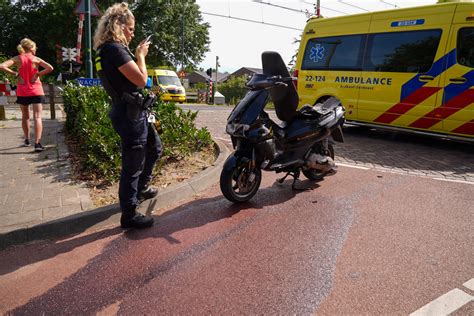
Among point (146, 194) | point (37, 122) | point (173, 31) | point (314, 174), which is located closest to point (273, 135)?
point (314, 174)

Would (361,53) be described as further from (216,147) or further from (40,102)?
(40,102)

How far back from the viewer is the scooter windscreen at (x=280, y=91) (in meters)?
4.17

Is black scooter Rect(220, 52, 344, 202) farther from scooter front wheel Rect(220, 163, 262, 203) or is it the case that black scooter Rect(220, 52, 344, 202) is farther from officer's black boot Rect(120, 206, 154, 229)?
officer's black boot Rect(120, 206, 154, 229)

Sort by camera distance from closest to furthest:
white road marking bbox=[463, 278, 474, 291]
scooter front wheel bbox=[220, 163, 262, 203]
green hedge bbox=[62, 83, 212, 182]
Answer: white road marking bbox=[463, 278, 474, 291] → scooter front wheel bbox=[220, 163, 262, 203] → green hedge bbox=[62, 83, 212, 182]

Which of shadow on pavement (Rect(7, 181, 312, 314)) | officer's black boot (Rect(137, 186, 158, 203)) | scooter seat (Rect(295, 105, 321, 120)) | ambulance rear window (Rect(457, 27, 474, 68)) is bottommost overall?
shadow on pavement (Rect(7, 181, 312, 314))

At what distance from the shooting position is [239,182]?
13.4 feet

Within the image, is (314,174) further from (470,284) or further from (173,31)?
(173,31)

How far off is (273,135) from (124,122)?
5.79ft

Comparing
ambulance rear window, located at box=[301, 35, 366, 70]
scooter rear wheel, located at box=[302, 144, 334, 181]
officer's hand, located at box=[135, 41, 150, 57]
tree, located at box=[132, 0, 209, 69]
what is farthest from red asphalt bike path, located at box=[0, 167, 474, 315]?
tree, located at box=[132, 0, 209, 69]

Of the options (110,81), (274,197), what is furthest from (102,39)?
(274,197)

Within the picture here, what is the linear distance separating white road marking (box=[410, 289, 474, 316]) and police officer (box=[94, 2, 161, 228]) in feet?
7.90

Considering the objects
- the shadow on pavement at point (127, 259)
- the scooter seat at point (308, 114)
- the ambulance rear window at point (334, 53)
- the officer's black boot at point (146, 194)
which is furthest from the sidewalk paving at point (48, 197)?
the ambulance rear window at point (334, 53)

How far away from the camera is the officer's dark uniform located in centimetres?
307

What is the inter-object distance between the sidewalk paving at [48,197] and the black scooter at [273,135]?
786mm
